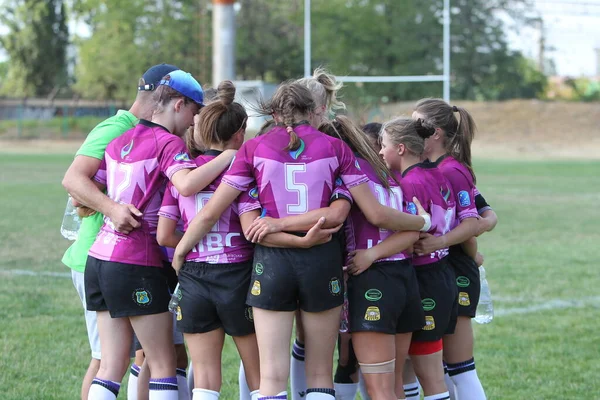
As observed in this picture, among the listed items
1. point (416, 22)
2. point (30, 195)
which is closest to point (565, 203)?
point (30, 195)

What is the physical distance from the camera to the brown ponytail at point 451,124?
157 inches

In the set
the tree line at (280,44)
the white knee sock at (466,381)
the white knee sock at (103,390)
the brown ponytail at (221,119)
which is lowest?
the white knee sock at (466,381)

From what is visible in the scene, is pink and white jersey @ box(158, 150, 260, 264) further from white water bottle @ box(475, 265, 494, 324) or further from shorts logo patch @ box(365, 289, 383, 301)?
white water bottle @ box(475, 265, 494, 324)

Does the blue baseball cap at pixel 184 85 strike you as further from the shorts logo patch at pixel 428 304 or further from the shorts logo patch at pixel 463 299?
the shorts logo patch at pixel 463 299

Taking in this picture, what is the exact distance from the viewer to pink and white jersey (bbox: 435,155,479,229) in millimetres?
3904

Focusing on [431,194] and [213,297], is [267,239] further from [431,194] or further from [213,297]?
[431,194]

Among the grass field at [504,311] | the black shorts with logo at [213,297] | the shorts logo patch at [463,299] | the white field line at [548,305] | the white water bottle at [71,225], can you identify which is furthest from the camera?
the white field line at [548,305]

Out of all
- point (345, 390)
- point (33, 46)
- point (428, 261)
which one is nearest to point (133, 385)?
point (345, 390)

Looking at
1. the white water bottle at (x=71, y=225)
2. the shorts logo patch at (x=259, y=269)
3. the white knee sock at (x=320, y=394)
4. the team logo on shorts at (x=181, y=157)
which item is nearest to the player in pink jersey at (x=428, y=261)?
the white knee sock at (x=320, y=394)

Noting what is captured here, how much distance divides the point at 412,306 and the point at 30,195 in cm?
1519

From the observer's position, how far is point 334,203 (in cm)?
340

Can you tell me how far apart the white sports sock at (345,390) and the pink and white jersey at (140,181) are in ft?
3.82

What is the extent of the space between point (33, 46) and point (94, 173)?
57.5m

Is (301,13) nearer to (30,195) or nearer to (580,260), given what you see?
(30,195)
